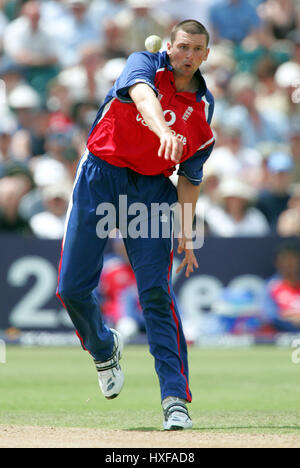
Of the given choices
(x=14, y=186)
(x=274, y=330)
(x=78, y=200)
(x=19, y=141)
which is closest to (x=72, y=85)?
(x=19, y=141)

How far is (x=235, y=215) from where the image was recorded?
1297 centimetres

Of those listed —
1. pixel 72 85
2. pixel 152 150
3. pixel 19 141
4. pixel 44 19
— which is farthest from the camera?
pixel 44 19

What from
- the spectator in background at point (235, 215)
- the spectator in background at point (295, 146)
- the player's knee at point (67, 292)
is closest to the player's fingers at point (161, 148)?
the player's knee at point (67, 292)

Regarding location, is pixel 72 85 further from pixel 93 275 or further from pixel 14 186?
pixel 93 275

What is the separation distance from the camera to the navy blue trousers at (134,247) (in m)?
5.88

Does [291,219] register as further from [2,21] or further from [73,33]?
[2,21]

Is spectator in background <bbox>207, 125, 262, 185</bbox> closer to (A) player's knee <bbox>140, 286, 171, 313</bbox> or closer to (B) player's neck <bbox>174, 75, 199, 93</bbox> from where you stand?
(B) player's neck <bbox>174, 75, 199, 93</bbox>

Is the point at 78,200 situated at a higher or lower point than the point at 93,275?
higher

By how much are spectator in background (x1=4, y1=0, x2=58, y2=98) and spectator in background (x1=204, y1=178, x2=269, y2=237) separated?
4.45 m

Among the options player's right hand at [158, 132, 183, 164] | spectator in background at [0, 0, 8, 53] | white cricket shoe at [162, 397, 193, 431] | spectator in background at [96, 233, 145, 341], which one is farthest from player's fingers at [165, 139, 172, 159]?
spectator in background at [0, 0, 8, 53]

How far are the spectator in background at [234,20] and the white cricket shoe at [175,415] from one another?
1162 cm

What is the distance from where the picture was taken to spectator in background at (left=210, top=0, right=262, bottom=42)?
16438 millimetres

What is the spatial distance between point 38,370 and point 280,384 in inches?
101

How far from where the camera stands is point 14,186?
Answer: 12.8m
